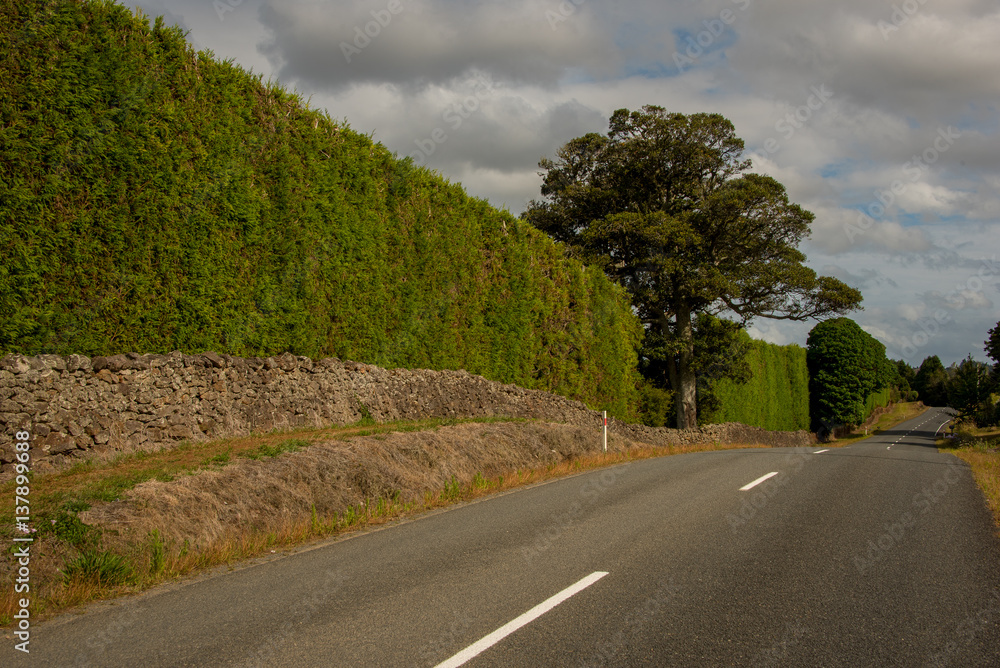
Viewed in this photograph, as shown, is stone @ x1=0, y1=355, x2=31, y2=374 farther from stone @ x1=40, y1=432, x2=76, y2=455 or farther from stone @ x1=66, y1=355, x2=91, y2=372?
stone @ x1=40, y1=432, x2=76, y2=455

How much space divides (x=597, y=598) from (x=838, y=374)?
51325 millimetres

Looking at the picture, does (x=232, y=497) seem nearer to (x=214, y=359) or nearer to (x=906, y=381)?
Answer: (x=214, y=359)

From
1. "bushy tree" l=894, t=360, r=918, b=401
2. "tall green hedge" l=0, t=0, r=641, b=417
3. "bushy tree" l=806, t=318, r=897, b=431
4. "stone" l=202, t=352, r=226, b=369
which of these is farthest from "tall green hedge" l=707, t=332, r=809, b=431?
"bushy tree" l=894, t=360, r=918, b=401

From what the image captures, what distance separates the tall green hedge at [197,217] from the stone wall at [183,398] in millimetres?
325

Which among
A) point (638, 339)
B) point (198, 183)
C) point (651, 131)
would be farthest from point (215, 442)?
point (651, 131)

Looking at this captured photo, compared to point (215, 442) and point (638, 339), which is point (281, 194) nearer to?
point (215, 442)

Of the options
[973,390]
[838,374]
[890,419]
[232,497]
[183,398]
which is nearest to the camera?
[232,497]

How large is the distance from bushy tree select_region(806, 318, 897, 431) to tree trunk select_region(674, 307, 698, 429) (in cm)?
2746

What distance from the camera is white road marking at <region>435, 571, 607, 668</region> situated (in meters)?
3.95

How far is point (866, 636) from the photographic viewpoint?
14.1 feet

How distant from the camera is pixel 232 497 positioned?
735 centimetres

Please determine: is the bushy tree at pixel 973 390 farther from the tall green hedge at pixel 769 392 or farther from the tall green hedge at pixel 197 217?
the tall green hedge at pixel 197 217

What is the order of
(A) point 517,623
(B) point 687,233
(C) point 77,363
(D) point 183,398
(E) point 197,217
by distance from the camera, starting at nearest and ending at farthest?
(A) point 517,623 < (C) point 77,363 < (D) point 183,398 < (E) point 197,217 < (B) point 687,233

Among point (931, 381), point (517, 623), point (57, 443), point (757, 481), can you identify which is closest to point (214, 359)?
point (57, 443)
